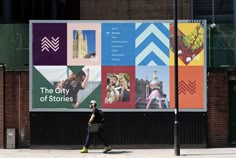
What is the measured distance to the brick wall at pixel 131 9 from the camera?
77.9 ft

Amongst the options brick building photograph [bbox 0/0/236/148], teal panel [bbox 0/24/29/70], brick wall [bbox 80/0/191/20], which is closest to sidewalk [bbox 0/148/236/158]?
brick building photograph [bbox 0/0/236/148]

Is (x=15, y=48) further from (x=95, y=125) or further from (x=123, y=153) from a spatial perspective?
(x=123, y=153)

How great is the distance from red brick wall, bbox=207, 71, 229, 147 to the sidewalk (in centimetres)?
56

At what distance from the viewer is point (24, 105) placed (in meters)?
17.1

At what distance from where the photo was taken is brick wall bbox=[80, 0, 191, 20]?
2375 cm

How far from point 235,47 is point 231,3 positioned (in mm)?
7022

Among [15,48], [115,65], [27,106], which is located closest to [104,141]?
[115,65]

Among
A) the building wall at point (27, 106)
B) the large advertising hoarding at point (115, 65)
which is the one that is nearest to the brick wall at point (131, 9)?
the large advertising hoarding at point (115, 65)

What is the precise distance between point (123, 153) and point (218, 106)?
3.55 metres

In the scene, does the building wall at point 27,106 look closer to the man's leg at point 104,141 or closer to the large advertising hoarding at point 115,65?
the large advertising hoarding at point 115,65

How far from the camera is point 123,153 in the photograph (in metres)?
16.0

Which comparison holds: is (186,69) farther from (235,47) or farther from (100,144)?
(100,144)

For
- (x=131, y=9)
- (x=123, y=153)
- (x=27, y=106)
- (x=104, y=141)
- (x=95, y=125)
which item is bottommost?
(x=123, y=153)

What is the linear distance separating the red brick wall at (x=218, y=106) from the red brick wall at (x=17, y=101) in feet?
19.8
